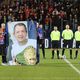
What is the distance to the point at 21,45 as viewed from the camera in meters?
21.3

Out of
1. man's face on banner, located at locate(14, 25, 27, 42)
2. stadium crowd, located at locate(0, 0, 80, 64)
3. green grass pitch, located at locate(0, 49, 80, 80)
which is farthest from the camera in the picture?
stadium crowd, located at locate(0, 0, 80, 64)

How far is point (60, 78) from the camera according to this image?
16.6m

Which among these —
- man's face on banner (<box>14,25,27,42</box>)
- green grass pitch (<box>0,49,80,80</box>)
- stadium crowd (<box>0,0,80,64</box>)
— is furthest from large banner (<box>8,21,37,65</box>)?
stadium crowd (<box>0,0,80,64</box>)

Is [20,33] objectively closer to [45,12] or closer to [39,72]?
[39,72]

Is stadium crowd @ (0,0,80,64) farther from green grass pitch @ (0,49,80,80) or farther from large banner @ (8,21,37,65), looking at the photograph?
green grass pitch @ (0,49,80,80)

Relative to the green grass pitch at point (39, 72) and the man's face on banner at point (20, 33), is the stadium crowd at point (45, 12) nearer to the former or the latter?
the man's face on banner at point (20, 33)

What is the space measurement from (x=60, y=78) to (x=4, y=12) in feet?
79.2

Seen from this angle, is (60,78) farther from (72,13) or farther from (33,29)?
(72,13)

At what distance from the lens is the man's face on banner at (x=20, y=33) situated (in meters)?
21.0

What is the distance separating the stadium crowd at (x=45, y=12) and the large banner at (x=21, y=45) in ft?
51.6

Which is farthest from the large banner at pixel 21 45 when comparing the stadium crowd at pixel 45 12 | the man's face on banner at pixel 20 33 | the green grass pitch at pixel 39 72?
the stadium crowd at pixel 45 12

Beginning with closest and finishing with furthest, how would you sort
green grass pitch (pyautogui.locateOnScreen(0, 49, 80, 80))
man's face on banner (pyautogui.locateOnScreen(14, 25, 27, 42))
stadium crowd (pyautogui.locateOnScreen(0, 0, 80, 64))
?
green grass pitch (pyautogui.locateOnScreen(0, 49, 80, 80))
man's face on banner (pyautogui.locateOnScreen(14, 25, 27, 42))
stadium crowd (pyautogui.locateOnScreen(0, 0, 80, 64))

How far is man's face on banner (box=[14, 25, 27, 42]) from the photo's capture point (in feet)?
68.8

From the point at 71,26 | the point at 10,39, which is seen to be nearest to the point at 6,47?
the point at 10,39
